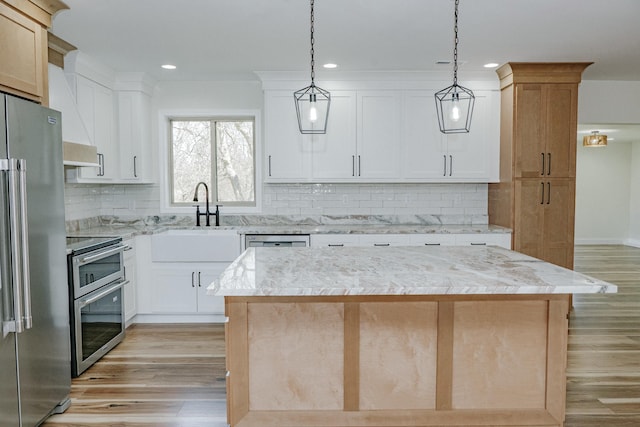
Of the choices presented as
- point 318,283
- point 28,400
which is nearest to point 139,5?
point 318,283

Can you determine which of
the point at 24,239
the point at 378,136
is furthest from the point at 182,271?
the point at 378,136

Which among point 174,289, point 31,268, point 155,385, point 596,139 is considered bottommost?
point 155,385

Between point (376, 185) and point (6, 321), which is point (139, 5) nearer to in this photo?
point (6, 321)

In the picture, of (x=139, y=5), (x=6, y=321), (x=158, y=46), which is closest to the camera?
(x=6, y=321)

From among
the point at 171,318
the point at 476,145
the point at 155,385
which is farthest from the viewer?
the point at 476,145

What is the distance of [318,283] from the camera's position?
2.09m

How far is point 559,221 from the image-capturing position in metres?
4.67

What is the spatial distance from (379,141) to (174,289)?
2.57 meters

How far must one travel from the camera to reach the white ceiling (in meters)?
3.11

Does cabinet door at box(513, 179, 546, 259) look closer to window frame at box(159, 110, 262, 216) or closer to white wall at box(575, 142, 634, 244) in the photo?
window frame at box(159, 110, 262, 216)

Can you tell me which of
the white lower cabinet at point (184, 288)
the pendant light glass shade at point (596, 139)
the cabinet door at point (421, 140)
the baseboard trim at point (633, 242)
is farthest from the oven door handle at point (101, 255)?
the baseboard trim at point (633, 242)

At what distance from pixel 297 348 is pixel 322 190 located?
121 inches

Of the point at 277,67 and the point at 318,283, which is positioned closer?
the point at 318,283

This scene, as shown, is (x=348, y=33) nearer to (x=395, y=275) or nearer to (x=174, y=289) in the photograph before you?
(x=395, y=275)
